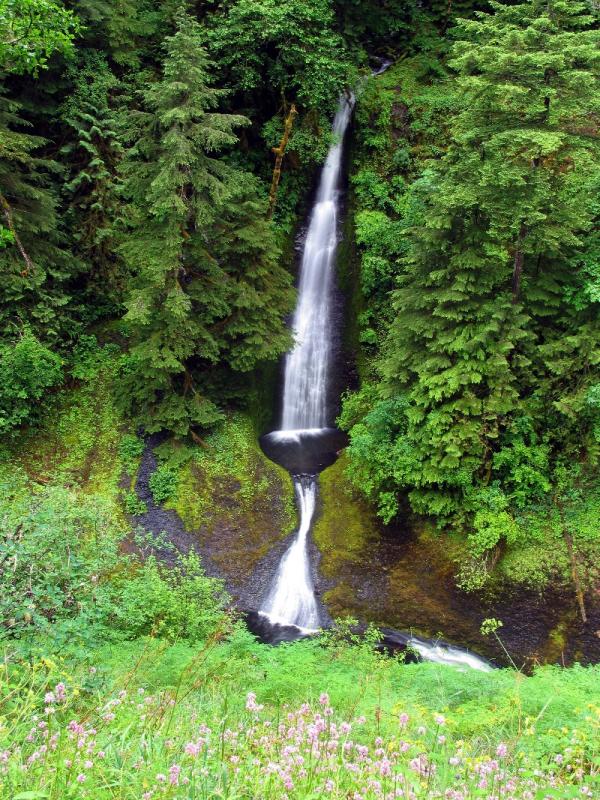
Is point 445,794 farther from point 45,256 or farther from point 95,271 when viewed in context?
point 95,271

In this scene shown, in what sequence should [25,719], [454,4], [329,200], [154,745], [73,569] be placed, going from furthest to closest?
[454,4] → [329,200] → [73,569] → [25,719] → [154,745]

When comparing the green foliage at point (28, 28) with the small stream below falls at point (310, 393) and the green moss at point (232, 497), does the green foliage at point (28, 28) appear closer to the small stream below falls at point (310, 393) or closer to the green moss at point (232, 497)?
the green moss at point (232, 497)

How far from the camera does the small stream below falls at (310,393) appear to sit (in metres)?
11.6

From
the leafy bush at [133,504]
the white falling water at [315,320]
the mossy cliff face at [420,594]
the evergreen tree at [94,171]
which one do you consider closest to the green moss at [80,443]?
the leafy bush at [133,504]

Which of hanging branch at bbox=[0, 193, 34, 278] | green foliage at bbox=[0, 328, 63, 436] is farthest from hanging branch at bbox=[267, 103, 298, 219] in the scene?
green foliage at bbox=[0, 328, 63, 436]

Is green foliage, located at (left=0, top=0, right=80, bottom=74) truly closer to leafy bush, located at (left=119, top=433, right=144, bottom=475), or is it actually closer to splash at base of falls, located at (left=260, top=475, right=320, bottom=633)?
leafy bush, located at (left=119, top=433, right=144, bottom=475)

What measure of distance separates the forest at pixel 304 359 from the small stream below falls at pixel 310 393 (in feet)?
0.22

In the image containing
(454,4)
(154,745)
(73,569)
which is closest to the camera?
(154,745)

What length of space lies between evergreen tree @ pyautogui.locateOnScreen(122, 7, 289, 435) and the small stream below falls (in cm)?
216

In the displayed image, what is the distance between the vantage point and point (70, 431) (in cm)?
1330

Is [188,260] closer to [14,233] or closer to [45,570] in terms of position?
[14,233]

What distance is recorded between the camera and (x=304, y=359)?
611 inches

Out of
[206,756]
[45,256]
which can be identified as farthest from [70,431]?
[206,756]

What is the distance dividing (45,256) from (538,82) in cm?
1079
